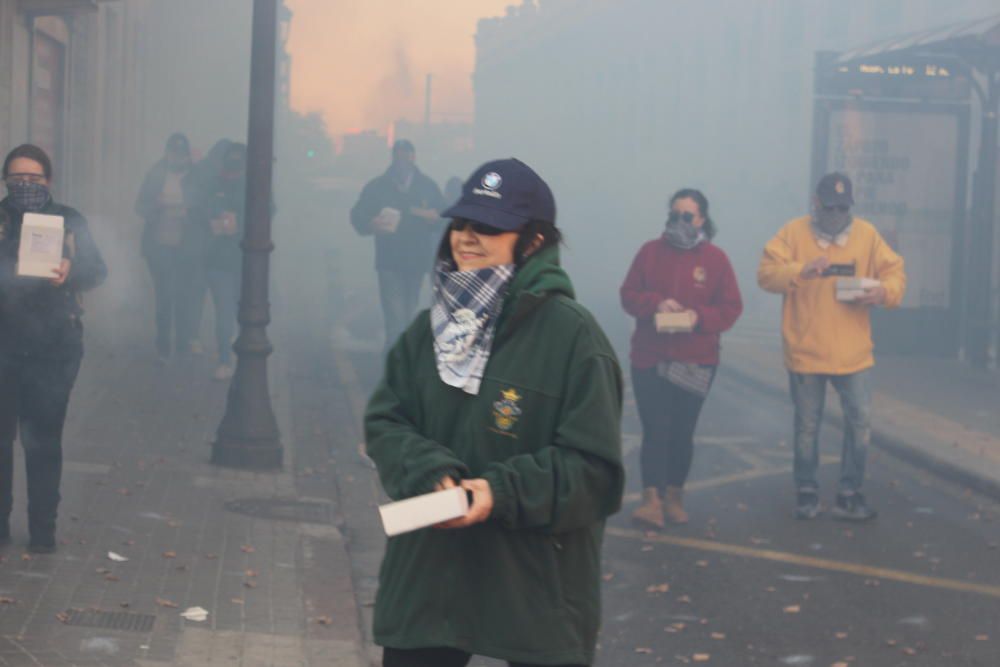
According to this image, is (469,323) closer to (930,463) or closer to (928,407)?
(930,463)

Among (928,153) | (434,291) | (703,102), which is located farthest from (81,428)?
(703,102)

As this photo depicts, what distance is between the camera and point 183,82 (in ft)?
101

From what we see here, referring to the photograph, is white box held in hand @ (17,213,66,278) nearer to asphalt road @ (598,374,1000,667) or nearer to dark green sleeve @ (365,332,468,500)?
asphalt road @ (598,374,1000,667)

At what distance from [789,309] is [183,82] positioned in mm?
23741

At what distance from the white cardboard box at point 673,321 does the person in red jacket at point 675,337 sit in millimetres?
48

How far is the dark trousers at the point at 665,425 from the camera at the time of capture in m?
8.49

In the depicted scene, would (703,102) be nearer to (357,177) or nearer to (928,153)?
(928,153)

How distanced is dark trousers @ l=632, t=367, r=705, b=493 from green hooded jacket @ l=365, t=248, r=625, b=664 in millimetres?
4990

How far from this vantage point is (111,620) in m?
5.91

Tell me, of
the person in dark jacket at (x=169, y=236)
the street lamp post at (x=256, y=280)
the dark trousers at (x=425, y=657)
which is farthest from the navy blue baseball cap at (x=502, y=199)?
the person in dark jacket at (x=169, y=236)

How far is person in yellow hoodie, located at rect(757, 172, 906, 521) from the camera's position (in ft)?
28.5

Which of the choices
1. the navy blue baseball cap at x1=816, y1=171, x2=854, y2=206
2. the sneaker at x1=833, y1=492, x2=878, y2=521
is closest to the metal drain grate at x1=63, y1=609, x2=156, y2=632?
the sneaker at x1=833, y1=492, x2=878, y2=521

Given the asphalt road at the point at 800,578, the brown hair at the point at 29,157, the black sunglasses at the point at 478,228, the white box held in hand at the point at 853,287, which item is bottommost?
the asphalt road at the point at 800,578

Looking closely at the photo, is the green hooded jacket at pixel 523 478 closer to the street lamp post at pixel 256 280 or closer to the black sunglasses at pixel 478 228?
the black sunglasses at pixel 478 228
